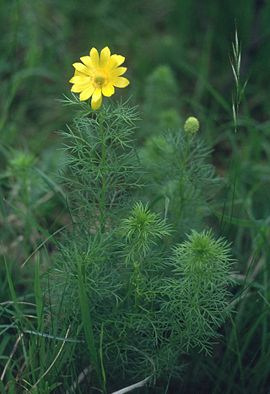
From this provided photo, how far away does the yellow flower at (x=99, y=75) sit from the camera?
1.53 m

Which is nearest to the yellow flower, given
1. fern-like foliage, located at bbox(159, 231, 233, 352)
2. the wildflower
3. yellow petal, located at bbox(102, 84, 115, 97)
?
yellow petal, located at bbox(102, 84, 115, 97)

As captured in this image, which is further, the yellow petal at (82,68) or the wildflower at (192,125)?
the wildflower at (192,125)

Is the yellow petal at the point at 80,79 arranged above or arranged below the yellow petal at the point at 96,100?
above

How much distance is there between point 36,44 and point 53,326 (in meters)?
1.71

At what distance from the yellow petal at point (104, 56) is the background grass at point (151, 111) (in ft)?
1.42

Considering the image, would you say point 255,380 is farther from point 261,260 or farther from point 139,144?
point 139,144

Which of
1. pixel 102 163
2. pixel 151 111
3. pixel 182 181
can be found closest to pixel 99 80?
pixel 102 163

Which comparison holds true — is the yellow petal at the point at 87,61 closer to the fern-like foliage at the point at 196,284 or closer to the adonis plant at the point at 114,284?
the adonis plant at the point at 114,284

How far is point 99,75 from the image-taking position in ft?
5.09

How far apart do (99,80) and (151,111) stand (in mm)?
1080

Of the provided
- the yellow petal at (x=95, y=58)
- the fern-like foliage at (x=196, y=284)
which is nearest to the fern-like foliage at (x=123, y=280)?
the fern-like foliage at (x=196, y=284)

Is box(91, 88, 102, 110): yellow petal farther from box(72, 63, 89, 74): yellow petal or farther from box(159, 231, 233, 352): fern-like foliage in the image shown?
box(159, 231, 233, 352): fern-like foliage

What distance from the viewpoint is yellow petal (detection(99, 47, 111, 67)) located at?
1560 mm

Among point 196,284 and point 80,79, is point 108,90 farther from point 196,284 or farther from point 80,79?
point 196,284
